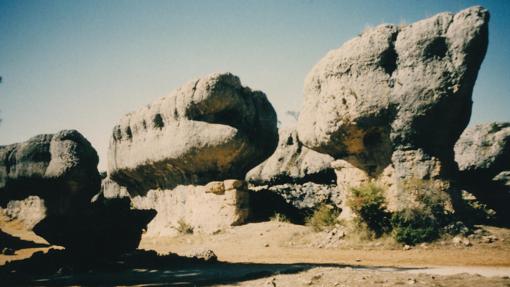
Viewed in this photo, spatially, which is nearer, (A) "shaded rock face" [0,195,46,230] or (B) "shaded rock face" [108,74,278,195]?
(B) "shaded rock face" [108,74,278,195]

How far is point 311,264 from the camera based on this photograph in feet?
26.4

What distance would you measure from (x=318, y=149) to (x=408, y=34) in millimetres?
4322

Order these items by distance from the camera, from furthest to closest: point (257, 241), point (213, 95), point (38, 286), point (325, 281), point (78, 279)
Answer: point (213, 95) → point (257, 241) → point (78, 279) → point (38, 286) → point (325, 281)

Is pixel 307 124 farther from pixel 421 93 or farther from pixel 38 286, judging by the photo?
pixel 38 286

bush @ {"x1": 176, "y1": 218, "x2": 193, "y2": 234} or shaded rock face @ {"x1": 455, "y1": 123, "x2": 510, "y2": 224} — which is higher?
shaded rock face @ {"x1": 455, "y1": 123, "x2": 510, "y2": 224}

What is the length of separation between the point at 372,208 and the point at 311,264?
322 centimetres

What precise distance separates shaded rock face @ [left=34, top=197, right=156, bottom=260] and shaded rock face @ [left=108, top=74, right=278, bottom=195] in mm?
5946

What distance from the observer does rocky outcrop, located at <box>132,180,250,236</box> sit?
46.1 ft

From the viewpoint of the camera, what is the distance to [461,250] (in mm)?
8875

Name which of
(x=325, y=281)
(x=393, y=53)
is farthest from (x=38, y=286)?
(x=393, y=53)

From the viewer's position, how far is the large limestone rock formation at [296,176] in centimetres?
1497

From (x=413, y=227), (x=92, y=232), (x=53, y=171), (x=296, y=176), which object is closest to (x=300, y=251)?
(x=413, y=227)

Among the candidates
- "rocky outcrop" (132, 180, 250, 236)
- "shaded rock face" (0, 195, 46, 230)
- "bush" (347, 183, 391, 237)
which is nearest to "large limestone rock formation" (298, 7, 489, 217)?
"bush" (347, 183, 391, 237)

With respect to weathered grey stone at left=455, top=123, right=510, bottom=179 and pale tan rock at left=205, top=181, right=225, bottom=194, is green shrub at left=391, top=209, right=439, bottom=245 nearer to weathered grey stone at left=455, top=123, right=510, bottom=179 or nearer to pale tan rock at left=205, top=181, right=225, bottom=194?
weathered grey stone at left=455, top=123, right=510, bottom=179
